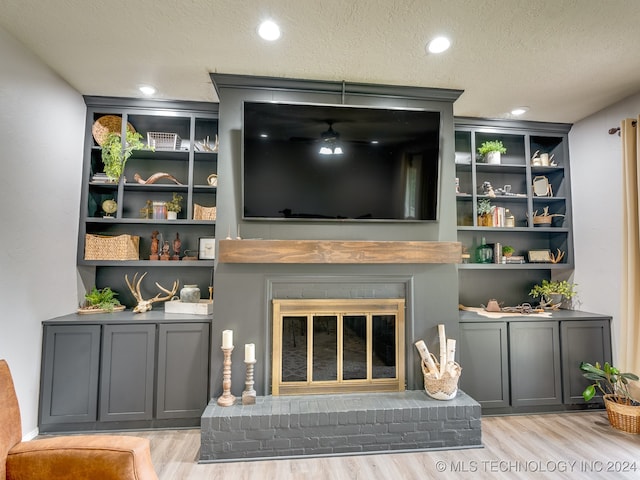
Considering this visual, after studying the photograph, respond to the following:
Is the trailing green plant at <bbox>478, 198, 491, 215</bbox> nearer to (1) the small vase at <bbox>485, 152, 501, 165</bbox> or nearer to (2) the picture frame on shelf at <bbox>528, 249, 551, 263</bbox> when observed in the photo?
(1) the small vase at <bbox>485, 152, 501, 165</bbox>

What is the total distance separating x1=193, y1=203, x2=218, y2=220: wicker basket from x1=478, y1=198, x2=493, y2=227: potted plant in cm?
269

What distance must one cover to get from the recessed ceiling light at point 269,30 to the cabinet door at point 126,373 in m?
2.33

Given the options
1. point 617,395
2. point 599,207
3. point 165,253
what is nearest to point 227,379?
point 165,253

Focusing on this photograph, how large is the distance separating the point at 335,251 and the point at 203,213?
4.54 ft

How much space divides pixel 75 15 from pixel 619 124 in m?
4.25

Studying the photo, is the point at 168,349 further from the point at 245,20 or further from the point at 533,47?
the point at 533,47

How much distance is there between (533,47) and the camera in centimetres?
229

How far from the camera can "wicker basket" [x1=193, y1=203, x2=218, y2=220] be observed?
3.16 metres

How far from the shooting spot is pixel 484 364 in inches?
116

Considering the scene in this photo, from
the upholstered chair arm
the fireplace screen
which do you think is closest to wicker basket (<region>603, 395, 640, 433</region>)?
the fireplace screen

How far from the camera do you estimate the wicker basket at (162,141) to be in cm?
316

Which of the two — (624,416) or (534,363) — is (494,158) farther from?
(624,416)

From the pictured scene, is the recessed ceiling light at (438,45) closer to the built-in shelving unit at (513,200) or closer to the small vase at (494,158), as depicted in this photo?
the built-in shelving unit at (513,200)

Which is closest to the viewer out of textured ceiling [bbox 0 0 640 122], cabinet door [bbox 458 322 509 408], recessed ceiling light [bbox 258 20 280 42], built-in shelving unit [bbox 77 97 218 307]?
textured ceiling [bbox 0 0 640 122]
